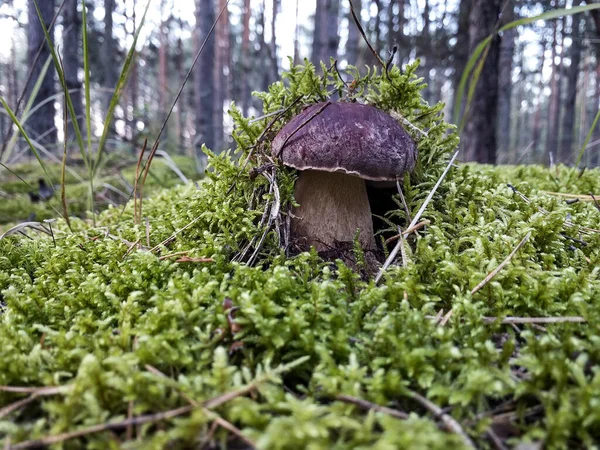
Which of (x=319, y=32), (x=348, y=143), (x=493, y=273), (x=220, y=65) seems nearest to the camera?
(x=493, y=273)

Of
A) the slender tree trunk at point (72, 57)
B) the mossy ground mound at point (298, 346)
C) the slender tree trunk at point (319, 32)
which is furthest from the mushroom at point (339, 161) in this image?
the slender tree trunk at point (319, 32)

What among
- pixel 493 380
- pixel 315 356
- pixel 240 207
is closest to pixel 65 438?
pixel 315 356

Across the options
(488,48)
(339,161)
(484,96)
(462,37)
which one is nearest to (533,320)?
(339,161)

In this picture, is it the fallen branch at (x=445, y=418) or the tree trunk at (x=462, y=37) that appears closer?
the fallen branch at (x=445, y=418)

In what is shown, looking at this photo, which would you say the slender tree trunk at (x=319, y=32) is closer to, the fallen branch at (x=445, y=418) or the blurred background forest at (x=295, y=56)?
the blurred background forest at (x=295, y=56)

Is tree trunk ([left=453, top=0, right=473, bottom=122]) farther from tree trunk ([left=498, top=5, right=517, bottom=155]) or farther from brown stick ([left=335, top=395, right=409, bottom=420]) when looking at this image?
brown stick ([left=335, top=395, right=409, bottom=420])

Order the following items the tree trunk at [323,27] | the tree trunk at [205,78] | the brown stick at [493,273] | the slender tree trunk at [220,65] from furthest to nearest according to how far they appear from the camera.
Result: the slender tree trunk at [220,65] → the tree trunk at [323,27] → the tree trunk at [205,78] → the brown stick at [493,273]

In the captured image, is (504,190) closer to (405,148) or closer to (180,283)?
(405,148)

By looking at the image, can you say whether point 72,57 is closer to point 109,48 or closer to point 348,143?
point 109,48
